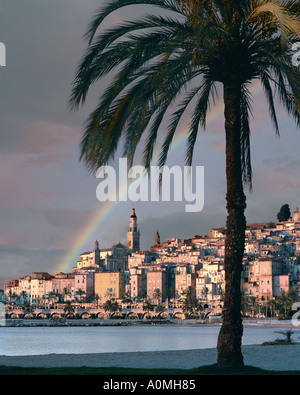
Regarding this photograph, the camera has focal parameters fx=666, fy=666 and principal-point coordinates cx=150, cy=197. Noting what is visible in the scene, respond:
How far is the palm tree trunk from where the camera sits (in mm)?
16109

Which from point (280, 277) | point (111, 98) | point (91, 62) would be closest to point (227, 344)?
point (111, 98)

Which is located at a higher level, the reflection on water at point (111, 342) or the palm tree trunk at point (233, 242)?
the palm tree trunk at point (233, 242)

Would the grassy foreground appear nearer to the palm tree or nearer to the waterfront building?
the palm tree

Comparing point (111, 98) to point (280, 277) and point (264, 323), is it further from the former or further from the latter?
point (280, 277)

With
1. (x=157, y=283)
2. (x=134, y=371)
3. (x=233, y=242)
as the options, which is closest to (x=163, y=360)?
(x=134, y=371)

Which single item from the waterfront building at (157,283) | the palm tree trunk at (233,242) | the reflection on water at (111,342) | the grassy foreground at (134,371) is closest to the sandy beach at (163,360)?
the palm tree trunk at (233,242)

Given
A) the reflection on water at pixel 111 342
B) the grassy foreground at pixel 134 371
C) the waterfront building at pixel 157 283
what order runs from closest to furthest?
the grassy foreground at pixel 134 371, the reflection on water at pixel 111 342, the waterfront building at pixel 157 283

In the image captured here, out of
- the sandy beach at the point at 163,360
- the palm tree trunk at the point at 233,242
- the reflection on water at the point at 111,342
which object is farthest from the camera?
the reflection on water at the point at 111,342

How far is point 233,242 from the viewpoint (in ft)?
53.9

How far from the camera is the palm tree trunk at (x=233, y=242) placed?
16.1 metres

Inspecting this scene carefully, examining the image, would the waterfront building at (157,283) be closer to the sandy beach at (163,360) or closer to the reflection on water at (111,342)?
the reflection on water at (111,342)

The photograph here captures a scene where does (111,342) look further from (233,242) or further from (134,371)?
(134,371)

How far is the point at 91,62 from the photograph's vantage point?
1565 cm

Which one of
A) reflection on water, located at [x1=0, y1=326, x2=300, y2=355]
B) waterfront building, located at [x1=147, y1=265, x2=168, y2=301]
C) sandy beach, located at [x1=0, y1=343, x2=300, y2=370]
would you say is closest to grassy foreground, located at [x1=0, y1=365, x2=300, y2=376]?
sandy beach, located at [x1=0, y1=343, x2=300, y2=370]
